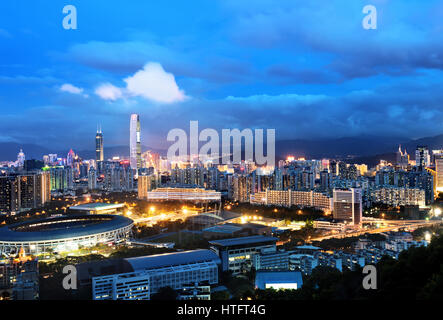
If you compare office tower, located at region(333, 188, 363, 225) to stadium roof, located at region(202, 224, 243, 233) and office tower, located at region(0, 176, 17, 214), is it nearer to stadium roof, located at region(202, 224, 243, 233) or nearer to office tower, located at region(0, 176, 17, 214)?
stadium roof, located at region(202, 224, 243, 233)

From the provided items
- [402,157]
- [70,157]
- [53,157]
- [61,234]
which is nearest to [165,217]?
[61,234]

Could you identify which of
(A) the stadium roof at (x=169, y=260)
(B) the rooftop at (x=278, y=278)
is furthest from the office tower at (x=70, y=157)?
(B) the rooftop at (x=278, y=278)

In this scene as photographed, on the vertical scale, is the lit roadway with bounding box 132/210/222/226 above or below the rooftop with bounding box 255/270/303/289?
below

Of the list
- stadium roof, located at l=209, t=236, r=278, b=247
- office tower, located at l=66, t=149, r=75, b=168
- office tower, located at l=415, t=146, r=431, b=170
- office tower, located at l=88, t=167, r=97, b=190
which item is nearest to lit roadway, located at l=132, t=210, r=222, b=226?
stadium roof, located at l=209, t=236, r=278, b=247

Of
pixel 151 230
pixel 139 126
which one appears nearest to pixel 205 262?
pixel 151 230

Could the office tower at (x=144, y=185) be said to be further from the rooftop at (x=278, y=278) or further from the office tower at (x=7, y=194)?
the rooftop at (x=278, y=278)
